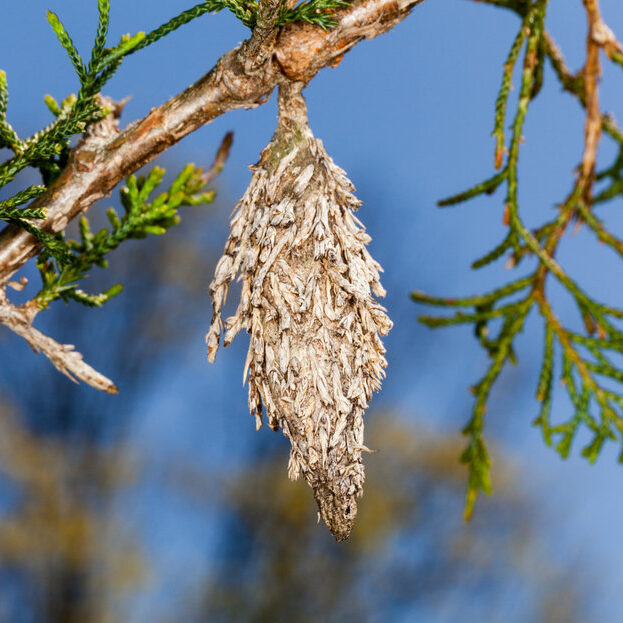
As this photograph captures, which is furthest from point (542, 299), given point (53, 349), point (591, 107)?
point (53, 349)

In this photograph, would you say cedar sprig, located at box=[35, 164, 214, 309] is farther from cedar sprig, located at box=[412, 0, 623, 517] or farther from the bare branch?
cedar sprig, located at box=[412, 0, 623, 517]

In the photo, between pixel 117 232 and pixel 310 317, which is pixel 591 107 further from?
pixel 117 232

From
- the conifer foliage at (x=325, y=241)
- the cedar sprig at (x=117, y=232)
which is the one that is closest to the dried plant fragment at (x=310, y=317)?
the conifer foliage at (x=325, y=241)

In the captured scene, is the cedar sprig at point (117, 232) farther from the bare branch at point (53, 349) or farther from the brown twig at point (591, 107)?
the brown twig at point (591, 107)

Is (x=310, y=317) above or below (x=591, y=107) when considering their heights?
below

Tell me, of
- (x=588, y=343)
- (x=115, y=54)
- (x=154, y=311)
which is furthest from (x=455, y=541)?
(x=115, y=54)

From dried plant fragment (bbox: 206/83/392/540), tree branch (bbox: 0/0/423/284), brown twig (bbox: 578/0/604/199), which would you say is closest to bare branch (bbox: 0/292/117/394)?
tree branch (bbox: 0/0/423/284)
